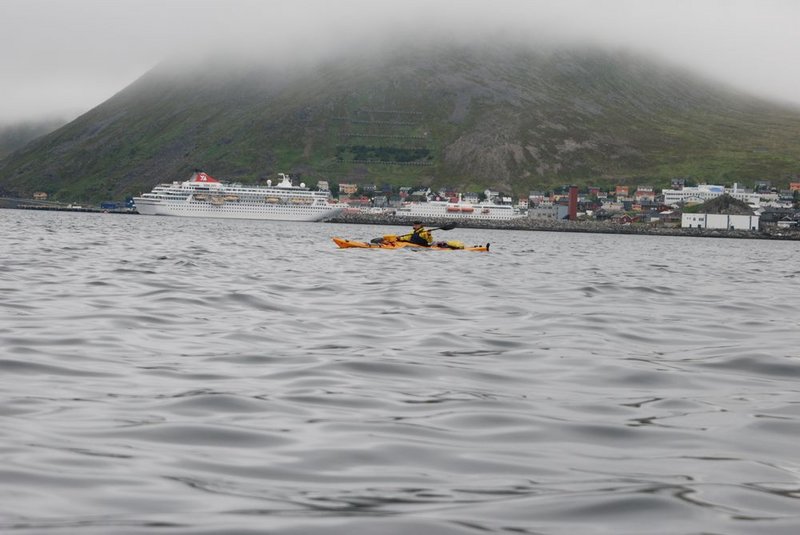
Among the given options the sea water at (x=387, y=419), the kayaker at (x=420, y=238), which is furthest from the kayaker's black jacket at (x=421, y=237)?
the sea water at (x=387, y=419)

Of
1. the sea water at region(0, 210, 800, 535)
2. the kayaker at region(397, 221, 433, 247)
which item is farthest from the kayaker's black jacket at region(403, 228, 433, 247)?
the sea water at region(0, 210, 800, 535)

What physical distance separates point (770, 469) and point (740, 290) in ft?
91.1

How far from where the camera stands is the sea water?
691cm

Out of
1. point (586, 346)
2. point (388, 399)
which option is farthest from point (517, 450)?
point (586, 346)

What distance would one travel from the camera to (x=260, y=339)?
16.5 m

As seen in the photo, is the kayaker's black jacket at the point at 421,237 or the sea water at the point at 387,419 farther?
the kayaker's black jacket at the point at 421,237

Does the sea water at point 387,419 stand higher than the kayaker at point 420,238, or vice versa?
the kayaker at point 420,238

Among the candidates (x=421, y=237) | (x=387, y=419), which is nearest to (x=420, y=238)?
(x=421, y=237)

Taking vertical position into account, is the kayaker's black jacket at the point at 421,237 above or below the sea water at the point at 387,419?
above

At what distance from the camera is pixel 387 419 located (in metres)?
10.1

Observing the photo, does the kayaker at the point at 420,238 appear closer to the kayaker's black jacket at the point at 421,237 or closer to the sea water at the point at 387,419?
the kayaker's black jacket at the point at 421,237

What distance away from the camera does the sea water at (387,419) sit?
6914mm

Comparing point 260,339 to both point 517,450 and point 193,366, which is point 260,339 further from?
point 517,450

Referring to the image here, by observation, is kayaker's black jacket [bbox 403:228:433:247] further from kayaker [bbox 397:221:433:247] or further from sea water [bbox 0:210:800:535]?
sea water [bbox 0:210:800:535]
